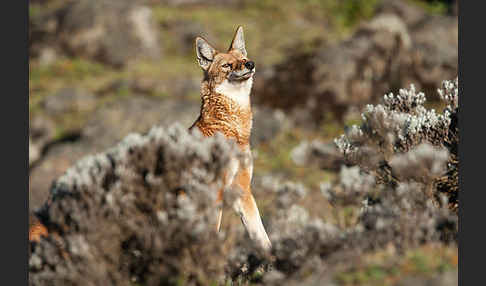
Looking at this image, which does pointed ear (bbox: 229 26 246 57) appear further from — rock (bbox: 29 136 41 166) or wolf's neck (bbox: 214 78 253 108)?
rock (bbox: 29 136 41 166)

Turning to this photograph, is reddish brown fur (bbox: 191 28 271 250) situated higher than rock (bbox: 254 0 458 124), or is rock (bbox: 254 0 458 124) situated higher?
rock (bbox: 254 0 458 124)

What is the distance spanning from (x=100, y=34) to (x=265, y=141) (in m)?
12.3

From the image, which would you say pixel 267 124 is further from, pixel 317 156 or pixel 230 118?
pixel 230 118

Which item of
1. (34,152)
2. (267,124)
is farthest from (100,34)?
(267,124)

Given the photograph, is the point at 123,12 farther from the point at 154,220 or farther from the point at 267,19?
the point at 154,220

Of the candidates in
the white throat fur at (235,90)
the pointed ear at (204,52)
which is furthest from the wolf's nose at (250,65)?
the pointed ear at (204,52)

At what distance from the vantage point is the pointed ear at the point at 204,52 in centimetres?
801

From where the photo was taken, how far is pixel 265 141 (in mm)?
17438

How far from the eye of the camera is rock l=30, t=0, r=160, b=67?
25.8m

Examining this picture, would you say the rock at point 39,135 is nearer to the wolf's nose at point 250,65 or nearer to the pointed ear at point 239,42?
the pointed ear at point 239,42

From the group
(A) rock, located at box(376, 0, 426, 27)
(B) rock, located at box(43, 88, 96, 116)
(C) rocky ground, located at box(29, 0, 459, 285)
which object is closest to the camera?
(C) rocky ground, located at box(29, 0, 459, 285)

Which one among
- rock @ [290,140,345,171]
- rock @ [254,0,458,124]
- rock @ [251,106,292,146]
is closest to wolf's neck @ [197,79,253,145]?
rock @ [290,140,345,171]

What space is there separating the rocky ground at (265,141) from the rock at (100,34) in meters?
0.07

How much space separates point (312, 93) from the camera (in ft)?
61.6
